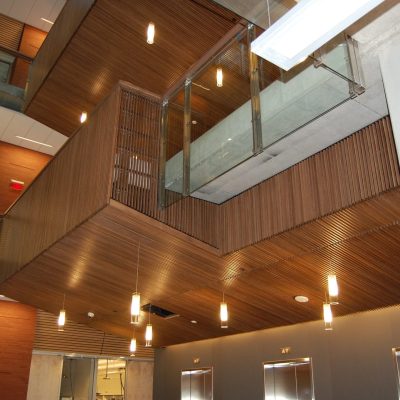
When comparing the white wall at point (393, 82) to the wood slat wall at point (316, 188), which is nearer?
the white wall at point (393, 82)

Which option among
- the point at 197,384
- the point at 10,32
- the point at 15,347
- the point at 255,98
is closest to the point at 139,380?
the point at 197,384

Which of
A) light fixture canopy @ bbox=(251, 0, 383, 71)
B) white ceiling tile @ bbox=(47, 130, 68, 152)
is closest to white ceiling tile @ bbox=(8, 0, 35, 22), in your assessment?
white ceiling tile @ bbox=(47, 130, 68, 152)

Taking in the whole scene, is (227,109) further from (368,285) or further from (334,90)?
(368,285)

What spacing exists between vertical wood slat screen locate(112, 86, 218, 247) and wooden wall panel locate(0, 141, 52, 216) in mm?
6692

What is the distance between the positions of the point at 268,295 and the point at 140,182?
11.9 ft

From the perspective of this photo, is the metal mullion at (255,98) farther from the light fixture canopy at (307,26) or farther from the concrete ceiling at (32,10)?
the concrete ceiling at (32,10)

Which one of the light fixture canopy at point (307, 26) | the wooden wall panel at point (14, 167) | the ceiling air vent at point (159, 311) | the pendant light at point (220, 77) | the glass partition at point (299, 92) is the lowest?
the light fixture canopy at point (307, 26)

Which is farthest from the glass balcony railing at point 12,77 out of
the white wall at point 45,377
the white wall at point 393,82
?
the white wall at point 393,82

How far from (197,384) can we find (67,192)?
7000 millimetres

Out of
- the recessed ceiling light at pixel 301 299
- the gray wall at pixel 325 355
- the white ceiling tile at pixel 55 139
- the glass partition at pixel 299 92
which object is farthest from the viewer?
the white ceiling tile at pixel 55 139

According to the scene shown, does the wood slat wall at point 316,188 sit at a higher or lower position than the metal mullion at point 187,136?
lower

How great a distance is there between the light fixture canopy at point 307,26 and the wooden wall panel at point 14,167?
1109cm

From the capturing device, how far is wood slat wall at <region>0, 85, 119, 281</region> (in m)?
6.37

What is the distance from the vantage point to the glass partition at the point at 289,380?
30.8ft
